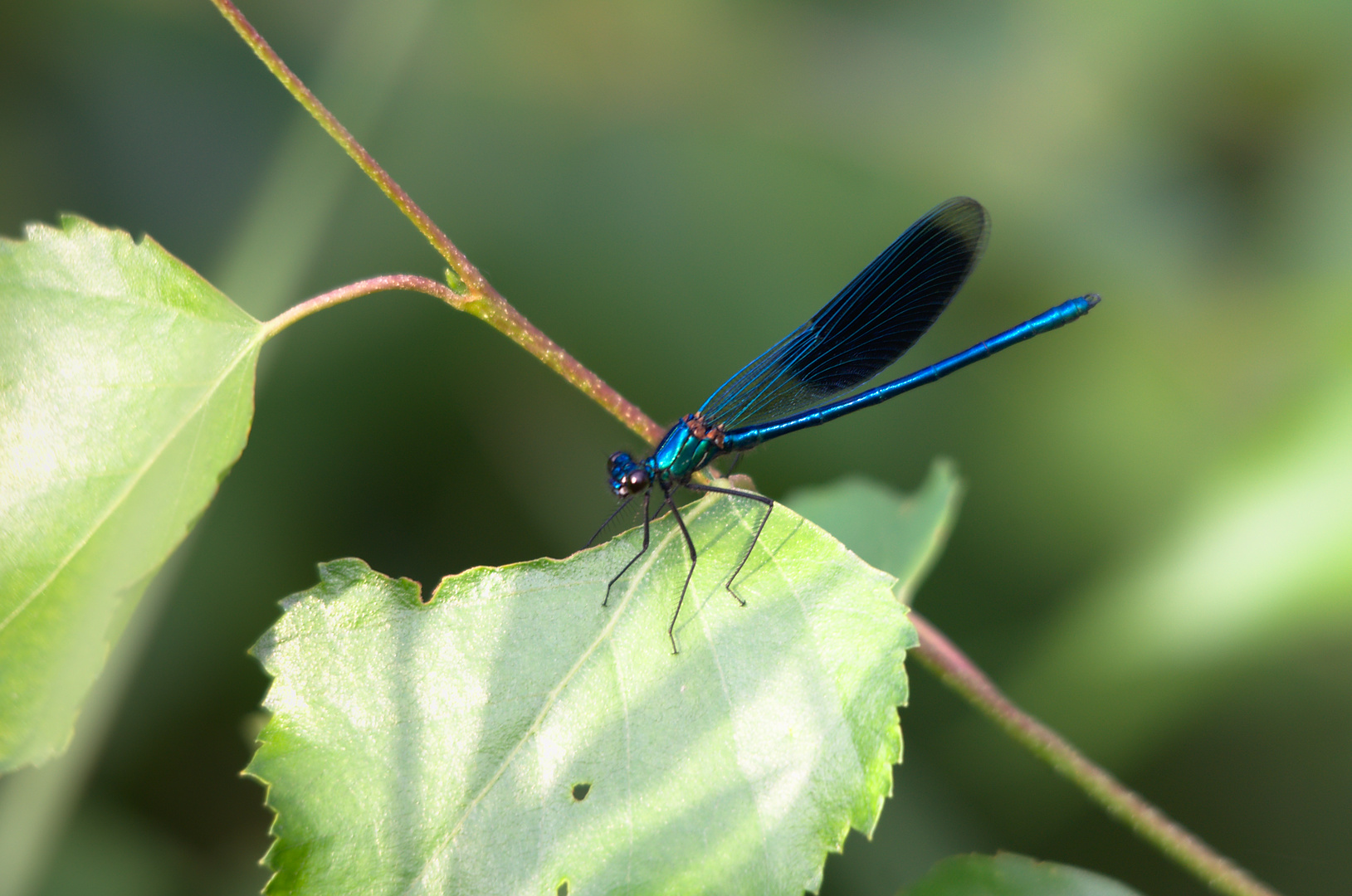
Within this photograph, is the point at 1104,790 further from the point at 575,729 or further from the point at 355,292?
the point at 355,292

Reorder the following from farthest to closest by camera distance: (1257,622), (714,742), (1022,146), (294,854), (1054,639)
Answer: (1022,146)
(1054,639)
(1257,622)
(714,742)
(294,854)

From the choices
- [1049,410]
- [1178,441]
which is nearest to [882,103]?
[1049,410]

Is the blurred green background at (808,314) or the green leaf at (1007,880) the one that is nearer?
the green leaf at (1007,880)

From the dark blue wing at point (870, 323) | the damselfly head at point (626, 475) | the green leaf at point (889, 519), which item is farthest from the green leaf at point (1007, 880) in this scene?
the dark blue wing at point (870, 323)

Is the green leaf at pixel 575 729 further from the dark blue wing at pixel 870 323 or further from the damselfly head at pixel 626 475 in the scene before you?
the dark blue wing at pixel 870 323

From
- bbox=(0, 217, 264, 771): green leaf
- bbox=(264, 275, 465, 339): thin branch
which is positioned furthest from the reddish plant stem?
bbox=(0, 217, 264, 771): green leaf

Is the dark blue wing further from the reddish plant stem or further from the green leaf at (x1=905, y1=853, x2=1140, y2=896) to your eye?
the green leaf at (x1=905, y1=853, x2=1140, y2=896)

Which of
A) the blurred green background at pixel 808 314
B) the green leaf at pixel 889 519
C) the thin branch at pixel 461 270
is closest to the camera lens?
the thin branch at pixel 461 270

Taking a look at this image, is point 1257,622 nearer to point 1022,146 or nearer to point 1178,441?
point 1178,441
